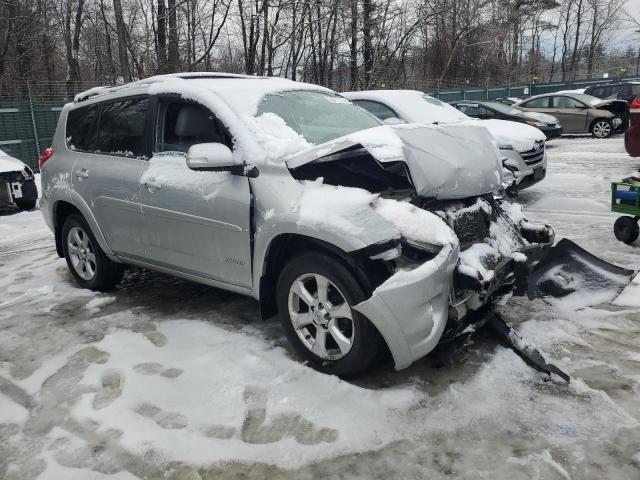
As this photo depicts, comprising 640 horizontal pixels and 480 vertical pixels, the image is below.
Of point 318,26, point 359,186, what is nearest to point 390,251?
point 359,186

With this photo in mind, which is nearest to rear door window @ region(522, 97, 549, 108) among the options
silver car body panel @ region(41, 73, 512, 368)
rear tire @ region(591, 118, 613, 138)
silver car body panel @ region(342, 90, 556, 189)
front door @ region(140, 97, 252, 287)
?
rear tire @ region(591, 118, 613, 138)

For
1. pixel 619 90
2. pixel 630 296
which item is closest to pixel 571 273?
pixel 630 296

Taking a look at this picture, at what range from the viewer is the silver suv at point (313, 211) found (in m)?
2.90

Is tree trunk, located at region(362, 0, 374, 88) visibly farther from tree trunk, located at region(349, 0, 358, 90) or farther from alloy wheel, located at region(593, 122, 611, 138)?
alloy wheel, located at region(593, 122, 611, 138)

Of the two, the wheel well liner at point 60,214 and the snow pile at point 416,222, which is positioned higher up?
the snow pile at point 416,222

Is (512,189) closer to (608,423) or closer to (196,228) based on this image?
(608,423)

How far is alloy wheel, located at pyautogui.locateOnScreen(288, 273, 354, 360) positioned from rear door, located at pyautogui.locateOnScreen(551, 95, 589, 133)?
1612 centimetres

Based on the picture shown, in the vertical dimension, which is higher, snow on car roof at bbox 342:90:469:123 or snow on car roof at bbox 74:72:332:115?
snow on car roof at bbox 74:72:332:115

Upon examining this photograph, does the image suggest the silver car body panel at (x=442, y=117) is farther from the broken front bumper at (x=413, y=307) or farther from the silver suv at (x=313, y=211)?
the broken front bumper at (x=413, y=307)

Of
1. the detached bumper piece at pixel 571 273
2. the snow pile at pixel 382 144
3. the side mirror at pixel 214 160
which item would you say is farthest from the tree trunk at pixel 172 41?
the snow pile at pixel 382 144

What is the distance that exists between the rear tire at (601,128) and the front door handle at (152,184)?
16.0 meters

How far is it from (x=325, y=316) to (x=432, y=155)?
1.18m

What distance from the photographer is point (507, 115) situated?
48.3ft

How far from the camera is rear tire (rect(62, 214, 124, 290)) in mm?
4934
